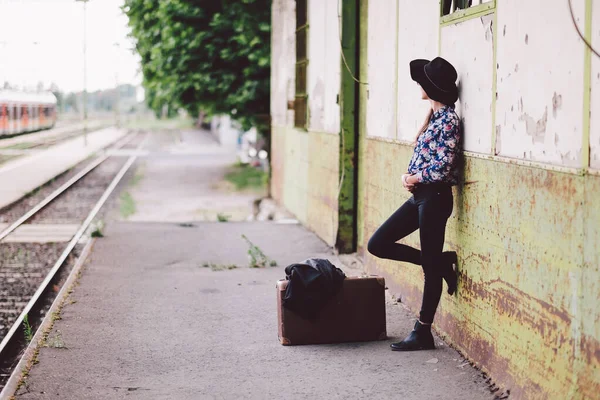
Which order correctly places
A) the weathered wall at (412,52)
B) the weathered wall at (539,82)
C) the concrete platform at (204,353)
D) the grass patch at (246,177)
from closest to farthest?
the weathered wall at (539,82) → the concrete platform at (204,353) → the weathered wall at (412,52) → the grass patch at (246,177)

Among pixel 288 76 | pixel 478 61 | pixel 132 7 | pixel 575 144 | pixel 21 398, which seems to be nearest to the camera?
pixel 575 144

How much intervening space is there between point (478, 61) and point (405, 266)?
2189 millimetres

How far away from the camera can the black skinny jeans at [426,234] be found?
18.6 ft

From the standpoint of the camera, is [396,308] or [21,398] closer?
[21,398]

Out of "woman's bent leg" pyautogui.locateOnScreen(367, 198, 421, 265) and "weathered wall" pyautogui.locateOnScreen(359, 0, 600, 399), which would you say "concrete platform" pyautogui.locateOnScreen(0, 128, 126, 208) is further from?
"weathered wall" pyautogui.locateOnScreen(359, 0, 600, 399)

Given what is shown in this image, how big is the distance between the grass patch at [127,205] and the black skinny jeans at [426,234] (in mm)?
12135

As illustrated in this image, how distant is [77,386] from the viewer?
5285 mm

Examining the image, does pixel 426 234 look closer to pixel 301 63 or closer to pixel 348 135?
pixel 348 135

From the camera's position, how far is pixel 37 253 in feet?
41.8

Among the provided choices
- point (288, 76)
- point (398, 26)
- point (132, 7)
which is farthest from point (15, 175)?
point (398, 26)

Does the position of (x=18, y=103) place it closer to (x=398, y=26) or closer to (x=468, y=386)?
(x=398, y=26)

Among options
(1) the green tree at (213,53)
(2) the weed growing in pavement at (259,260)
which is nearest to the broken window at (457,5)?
(2) the weed growing in pavement at (259,260)

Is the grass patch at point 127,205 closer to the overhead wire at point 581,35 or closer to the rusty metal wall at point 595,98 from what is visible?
the overhead wire at point 581,35

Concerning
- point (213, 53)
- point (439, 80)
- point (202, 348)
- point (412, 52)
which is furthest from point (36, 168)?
point (439, 80)
